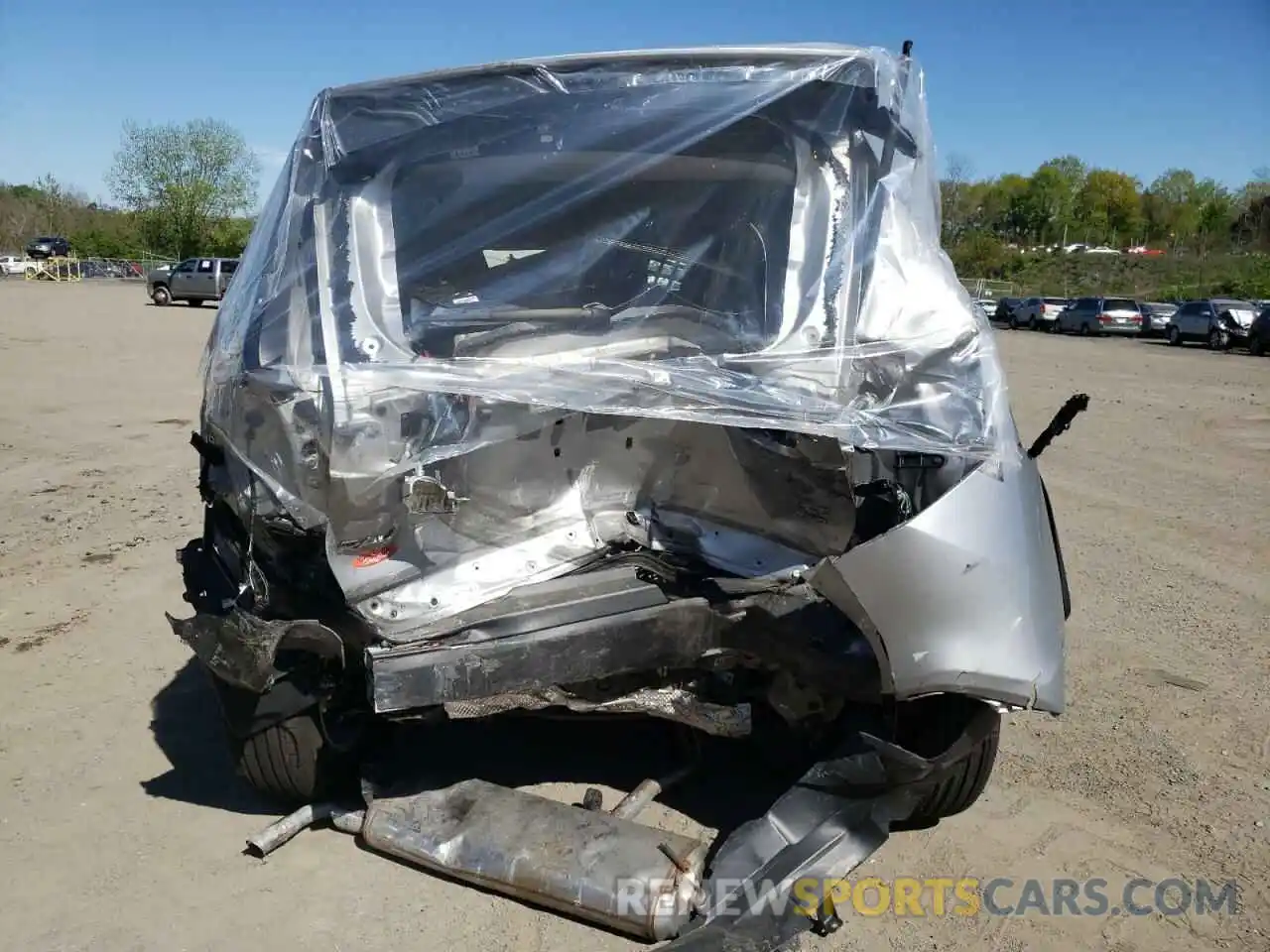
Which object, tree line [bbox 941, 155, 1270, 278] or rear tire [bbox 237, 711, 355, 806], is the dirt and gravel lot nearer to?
rear tire [bbox 237, 711, 355, 806]

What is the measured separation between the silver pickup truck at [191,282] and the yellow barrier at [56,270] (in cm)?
1971

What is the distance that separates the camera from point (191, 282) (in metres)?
32.9

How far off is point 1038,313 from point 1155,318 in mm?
5144

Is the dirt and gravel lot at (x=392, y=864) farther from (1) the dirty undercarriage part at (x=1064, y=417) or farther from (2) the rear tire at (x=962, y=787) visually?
(1) the dirty undercarriage part at (x=1064, y=417)

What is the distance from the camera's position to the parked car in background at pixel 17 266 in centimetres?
5141

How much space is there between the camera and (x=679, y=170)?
3084 mm

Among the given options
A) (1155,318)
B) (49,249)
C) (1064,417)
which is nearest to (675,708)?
(1064,417)

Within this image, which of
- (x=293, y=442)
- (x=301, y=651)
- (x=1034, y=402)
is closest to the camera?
(x=293, y=442)

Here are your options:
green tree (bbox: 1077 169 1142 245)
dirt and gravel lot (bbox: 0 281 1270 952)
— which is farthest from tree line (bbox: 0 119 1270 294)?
dirt and gravel lot (bbox: 0 281 1270 952)

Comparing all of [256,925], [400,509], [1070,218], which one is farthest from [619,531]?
[1070,218]

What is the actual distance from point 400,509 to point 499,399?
0.46 m

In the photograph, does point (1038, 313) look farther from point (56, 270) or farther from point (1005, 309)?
point (56, 270)

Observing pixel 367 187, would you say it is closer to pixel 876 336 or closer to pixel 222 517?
pixel 222 517

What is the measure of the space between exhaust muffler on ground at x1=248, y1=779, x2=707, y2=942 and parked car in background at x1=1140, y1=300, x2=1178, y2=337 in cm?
3423
